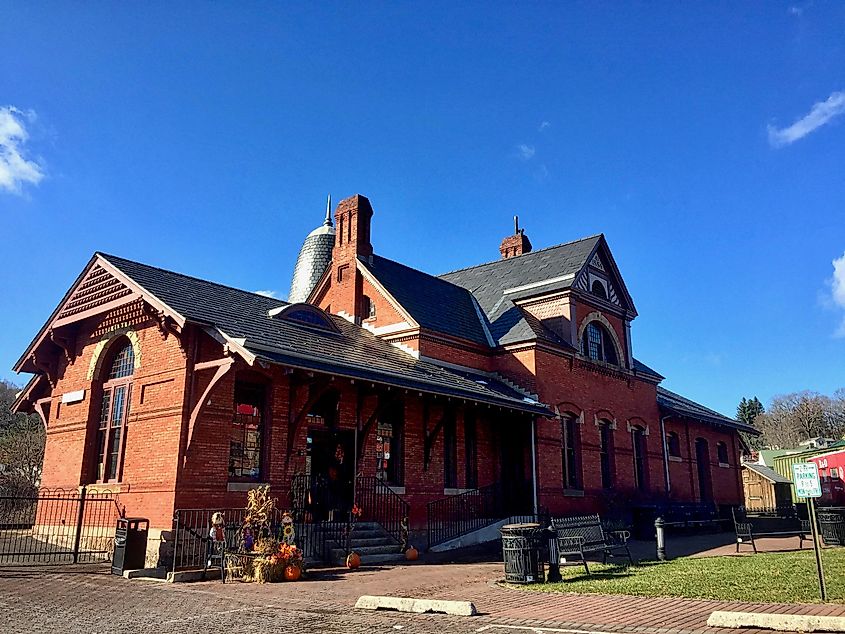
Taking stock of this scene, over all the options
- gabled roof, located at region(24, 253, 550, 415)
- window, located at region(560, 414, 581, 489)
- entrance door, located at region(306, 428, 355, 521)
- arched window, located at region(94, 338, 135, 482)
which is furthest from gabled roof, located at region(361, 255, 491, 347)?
arched window, located at region(94, 338, 135, 482)

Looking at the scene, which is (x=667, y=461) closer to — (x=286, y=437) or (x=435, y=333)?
(x=435, y=333)

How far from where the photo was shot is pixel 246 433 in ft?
51.7

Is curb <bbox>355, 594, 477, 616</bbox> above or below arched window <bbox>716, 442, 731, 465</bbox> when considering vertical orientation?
below

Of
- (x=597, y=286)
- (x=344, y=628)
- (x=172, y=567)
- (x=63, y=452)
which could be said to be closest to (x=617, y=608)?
(x=344, y=628)

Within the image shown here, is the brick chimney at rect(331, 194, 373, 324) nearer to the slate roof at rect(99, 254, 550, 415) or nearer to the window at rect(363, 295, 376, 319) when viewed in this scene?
the window at rect(363, 295, 376, 319)

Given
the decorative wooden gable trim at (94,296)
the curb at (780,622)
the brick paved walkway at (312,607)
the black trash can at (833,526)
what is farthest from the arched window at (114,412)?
the black trash can at (833,526)

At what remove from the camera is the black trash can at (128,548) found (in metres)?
13.0

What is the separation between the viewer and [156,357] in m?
16.2

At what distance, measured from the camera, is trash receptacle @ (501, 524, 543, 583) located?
38.0ft

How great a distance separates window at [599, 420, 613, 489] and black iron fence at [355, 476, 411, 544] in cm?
985

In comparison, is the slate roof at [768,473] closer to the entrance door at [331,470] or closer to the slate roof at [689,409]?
the slate roof at [689,409]

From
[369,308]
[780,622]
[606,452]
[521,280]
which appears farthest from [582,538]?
[521,280]

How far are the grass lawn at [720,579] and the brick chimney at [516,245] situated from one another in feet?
64.6

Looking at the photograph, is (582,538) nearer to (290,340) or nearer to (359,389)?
(359,389)
